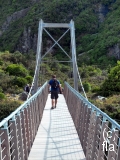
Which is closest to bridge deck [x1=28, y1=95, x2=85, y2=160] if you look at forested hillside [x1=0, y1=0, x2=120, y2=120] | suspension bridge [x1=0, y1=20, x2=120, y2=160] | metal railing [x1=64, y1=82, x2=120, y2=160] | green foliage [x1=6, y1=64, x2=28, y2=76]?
suspension bridge [x1=0, y1=20, x2=120, y2=160]

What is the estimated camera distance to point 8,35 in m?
60.6

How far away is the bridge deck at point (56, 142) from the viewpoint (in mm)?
4660

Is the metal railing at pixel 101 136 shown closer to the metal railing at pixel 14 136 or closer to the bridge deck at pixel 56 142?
the bridge deck at pixel 56 142

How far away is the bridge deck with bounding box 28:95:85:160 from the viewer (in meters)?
4.66

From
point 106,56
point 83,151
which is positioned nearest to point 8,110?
point 83,151

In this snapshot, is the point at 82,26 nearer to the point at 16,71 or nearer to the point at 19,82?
the point at 16,71

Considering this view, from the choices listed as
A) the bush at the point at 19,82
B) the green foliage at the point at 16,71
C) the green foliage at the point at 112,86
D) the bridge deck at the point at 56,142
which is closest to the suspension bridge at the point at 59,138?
the bridge deck at the point at 56,142

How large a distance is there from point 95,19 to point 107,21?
2756mm

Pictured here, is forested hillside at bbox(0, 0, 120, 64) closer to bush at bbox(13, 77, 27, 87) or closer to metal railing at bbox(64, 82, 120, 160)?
bush at bbox(13, 77, 27, 87)

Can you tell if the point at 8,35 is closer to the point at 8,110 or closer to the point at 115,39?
the point at 115,39

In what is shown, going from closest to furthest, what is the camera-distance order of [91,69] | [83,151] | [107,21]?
[83,151], [91,69], [107,21]

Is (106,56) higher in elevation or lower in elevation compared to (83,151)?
higher

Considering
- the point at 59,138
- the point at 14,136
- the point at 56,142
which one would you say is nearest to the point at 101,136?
the point at 14,136

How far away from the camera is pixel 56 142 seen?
552 centimetres
